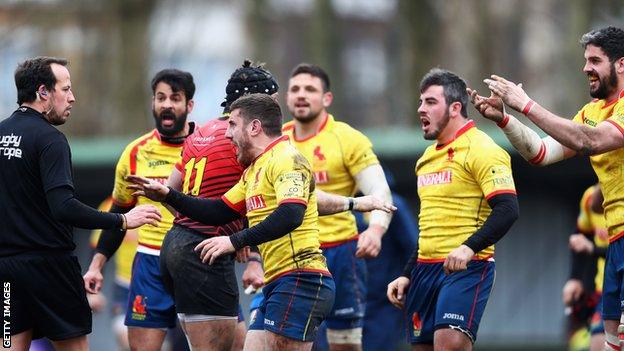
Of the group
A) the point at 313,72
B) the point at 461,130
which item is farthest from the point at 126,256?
the point at 461,130

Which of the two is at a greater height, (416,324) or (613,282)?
(613,282)

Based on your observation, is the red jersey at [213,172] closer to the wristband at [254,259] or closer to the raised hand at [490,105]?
the wristband at [254,259]

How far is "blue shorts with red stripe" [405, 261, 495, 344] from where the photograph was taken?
935cm

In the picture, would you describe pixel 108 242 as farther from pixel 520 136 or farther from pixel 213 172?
pixel 520 136

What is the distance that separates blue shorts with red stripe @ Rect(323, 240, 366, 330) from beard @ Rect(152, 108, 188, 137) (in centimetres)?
157

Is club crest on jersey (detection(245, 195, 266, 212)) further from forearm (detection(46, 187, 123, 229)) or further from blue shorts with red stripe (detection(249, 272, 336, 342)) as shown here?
forearm (detection(46, 187, 123, 229))

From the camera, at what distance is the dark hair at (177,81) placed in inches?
424

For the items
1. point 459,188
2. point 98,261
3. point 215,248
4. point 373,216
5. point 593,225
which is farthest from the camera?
point 593,225

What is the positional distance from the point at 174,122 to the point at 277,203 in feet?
7.52

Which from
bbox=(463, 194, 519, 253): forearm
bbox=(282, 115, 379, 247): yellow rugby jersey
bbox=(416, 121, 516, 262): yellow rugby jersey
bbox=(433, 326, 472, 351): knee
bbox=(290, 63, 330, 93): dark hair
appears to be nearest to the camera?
bbox=(463, 194, 519, 253): forearm

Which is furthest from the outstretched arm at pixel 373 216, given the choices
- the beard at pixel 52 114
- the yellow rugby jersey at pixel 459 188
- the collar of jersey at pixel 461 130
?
the beard at pixel 52 114

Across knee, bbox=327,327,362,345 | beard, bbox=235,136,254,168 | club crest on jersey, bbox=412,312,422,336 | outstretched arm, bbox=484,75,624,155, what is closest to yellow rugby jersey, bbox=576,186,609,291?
knee, bbox=327,327,362,345

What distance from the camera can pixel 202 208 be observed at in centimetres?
895

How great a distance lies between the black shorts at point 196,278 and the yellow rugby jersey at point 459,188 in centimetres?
148
